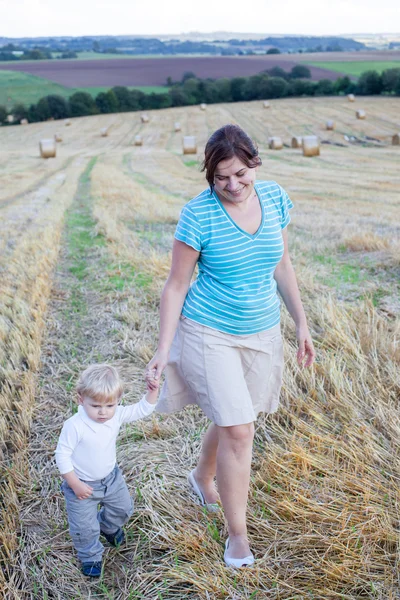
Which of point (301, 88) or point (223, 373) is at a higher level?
point (223, 373)

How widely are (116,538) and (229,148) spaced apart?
1861mm

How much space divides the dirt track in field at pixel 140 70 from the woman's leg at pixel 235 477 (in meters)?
50.7

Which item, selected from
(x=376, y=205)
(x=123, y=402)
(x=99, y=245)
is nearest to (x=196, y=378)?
(x=123, y=402)

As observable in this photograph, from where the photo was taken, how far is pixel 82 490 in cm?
267

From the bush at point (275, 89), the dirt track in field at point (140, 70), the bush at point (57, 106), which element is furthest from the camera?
the dirt track in field at point (140, 70)

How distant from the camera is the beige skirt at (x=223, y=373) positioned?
2619mm

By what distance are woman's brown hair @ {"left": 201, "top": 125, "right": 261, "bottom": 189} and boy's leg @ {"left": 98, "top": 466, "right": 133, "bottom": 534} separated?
1.46 m

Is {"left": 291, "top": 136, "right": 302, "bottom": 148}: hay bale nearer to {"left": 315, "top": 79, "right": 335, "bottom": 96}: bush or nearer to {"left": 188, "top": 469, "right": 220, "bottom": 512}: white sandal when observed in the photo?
{"left": 315, "top": 79, "right": 335, "bottom": 96}: bush

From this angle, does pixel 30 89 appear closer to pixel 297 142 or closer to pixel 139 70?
pixel 139 70

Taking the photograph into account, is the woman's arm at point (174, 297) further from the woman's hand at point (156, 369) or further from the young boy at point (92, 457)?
the young boy at point (92, 457)

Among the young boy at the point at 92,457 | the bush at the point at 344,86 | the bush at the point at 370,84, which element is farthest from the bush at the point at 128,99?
the young boy at the point at 92,457

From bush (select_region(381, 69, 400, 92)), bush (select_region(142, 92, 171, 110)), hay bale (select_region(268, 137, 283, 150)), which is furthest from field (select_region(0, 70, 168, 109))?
hay bale (select_region(268, 137, 283, 150))

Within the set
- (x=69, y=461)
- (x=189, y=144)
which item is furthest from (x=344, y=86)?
(x=69, y=461)

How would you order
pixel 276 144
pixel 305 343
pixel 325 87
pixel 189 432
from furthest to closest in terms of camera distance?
pixel 325 87, pixel 276 144, pixel 189 432, pixel 305 343
